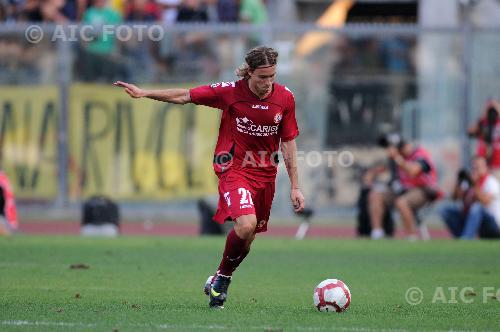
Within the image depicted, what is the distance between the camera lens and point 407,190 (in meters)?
20.9

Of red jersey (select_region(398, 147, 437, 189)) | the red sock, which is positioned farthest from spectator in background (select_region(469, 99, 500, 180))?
the red sock

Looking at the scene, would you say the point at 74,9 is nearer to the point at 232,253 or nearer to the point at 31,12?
the point at 31,12

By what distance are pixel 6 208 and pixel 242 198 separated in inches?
423

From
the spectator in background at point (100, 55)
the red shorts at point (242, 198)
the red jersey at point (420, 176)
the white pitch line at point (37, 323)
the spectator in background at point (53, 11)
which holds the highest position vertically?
the spectator in background at point (53, 11)

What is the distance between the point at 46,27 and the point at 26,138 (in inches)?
80.6

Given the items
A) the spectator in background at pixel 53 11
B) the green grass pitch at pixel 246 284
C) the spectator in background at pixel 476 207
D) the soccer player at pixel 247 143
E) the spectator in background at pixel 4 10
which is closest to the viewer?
the green grass pitch at pixel 246 284

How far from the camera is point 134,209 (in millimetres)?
23375

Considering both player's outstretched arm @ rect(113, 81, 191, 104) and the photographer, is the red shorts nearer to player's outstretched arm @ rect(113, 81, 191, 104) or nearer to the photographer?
player's outstretched arm @ rect(113, 81, 191, 104)

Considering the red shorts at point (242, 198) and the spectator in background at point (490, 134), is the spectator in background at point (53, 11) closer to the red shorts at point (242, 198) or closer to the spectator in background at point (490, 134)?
the spectator in background at point (490, 134)

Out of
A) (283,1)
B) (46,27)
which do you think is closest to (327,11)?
(283,1)

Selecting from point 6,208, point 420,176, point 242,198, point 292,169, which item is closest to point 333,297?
point 242,198

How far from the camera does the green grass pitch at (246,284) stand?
9305 millimetres

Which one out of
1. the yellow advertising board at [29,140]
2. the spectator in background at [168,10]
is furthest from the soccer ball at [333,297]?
the spectator in background at [168,10]

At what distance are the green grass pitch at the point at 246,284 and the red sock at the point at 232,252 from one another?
1.09 feet
